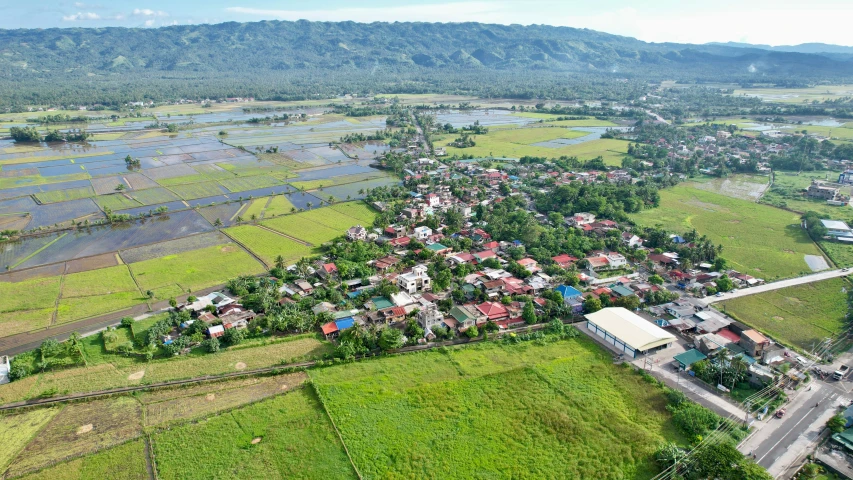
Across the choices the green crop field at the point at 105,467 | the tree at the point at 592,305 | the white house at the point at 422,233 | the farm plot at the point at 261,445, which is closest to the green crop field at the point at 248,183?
the white house at the point at 422,233

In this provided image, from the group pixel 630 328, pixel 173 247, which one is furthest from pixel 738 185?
pixel 173 247

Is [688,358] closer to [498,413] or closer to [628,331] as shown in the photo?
[628,331]

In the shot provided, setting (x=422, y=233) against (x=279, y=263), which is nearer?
(x=279, y=263)

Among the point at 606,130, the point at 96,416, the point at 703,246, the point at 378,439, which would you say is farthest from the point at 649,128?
the point at 96,416

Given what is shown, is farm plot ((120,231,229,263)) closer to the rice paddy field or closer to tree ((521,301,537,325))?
the rice paddy field

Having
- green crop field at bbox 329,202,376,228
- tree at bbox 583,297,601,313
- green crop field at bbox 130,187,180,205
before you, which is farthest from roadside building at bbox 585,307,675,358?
green crop field at bbox 130,187,180,205

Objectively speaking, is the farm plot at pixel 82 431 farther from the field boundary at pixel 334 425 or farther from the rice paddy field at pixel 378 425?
the field boundary at pixel 334 425
